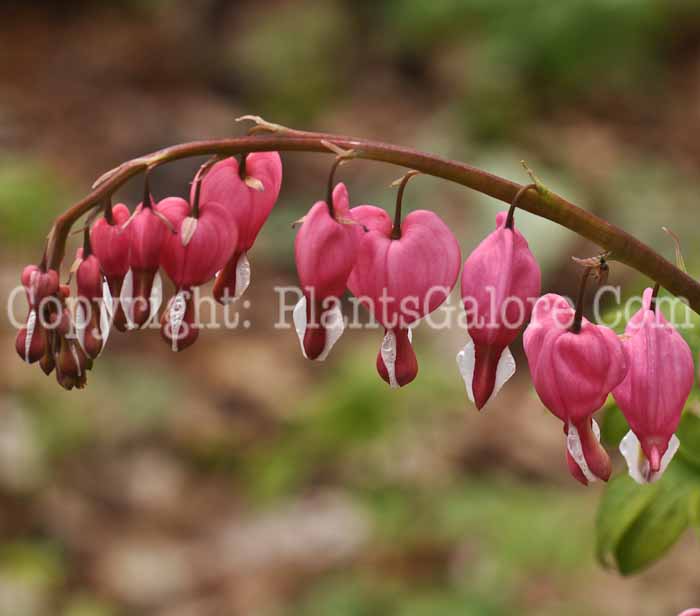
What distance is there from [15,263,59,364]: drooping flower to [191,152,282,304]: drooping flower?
0.87 ft

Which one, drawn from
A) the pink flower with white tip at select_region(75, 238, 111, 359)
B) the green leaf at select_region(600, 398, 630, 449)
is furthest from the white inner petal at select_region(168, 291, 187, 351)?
the green leaf at select_region(600, 398, 630, 449)

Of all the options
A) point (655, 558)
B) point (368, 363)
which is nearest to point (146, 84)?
point (368, 363)

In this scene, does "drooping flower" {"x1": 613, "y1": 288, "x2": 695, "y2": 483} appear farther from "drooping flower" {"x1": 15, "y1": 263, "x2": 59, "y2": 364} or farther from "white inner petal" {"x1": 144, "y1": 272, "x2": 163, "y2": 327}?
"drooping flower" {"x1": 15, "y1": 263, "x2": 59, "y2": 364}

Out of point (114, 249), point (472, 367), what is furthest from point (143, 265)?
point (472, 367)

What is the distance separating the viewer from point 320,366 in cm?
645

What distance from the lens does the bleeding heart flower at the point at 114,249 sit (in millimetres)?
1594

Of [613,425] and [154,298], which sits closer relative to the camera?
[154,298]

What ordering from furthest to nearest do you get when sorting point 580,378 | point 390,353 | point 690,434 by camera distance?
point 690,434, point 390,353, point 580,378

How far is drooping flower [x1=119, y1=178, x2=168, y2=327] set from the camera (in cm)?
159

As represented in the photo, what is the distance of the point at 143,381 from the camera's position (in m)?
6.15

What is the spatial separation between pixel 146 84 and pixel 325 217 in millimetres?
8036

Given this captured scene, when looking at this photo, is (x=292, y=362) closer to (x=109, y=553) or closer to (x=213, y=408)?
(x=213, y=408)

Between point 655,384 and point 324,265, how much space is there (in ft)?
1.59

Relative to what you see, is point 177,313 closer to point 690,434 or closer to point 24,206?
point 690,434
